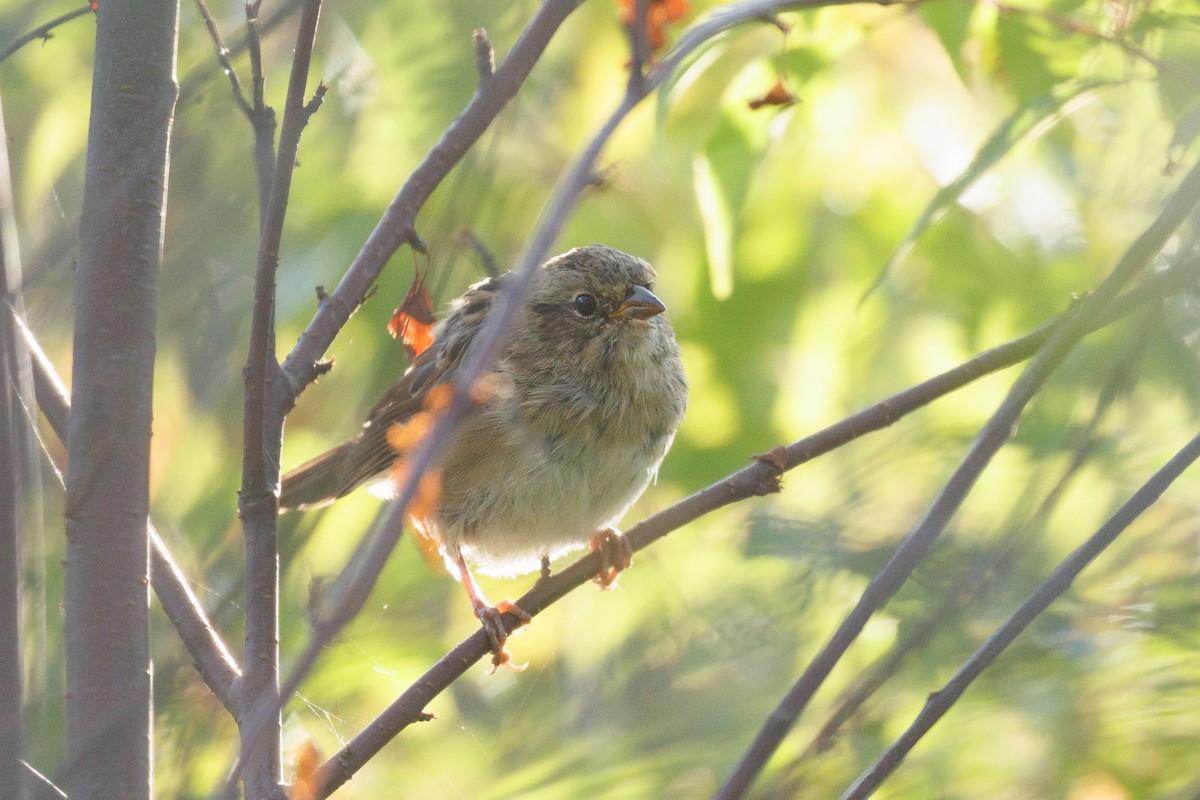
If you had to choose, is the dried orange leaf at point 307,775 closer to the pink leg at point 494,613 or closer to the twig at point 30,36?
the pink leg at point 494,613

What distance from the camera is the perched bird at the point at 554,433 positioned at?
3.68 metres

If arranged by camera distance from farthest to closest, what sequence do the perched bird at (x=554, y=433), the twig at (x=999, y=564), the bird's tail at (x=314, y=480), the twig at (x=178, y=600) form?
the bird's tail at (x=314, y=480) < the perched bird at (x=554, y=433) < the twig at (x=178, y=600) < the twig at (x=999, y=564)

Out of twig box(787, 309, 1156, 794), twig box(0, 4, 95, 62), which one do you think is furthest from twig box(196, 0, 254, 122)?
twig box(787, 309, 1156, 794)

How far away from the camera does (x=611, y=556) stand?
11.4 feet

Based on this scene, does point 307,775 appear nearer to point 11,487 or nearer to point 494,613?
point 11,487

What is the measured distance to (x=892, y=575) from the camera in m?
1.58

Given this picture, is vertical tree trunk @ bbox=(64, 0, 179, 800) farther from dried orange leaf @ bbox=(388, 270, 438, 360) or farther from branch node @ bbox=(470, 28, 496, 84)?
dried orange leaf @ bbox=(388, 270, 438, 360)

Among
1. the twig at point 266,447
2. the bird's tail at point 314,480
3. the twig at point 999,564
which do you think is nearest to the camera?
the twig at point 999,564

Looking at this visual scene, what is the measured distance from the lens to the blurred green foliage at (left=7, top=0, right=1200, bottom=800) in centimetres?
233

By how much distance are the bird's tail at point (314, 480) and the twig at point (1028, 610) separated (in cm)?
276

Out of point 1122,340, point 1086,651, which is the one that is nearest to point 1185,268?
point 1086,651

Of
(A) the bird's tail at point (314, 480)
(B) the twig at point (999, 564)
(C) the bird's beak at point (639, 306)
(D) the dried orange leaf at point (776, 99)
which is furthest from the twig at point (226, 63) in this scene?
(A) the bird's tail at point (314, 480)

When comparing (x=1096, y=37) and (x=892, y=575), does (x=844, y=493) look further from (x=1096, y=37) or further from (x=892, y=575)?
(x=892, y=575)

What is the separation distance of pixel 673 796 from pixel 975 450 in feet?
3.77
